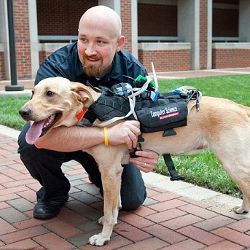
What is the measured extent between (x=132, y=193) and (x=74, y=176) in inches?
49.6

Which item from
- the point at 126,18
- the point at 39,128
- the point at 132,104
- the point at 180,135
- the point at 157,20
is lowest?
the point at 180,135

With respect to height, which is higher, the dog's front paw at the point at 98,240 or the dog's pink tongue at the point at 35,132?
the dog's pink tongue at the point at 35,132

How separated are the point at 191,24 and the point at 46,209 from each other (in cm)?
1789

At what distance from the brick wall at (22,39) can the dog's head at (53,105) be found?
12.9 metres

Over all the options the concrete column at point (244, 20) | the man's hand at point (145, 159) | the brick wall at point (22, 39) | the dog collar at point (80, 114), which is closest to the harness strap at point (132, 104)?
the dog collar at point (80, 114)

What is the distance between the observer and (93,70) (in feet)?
11.1

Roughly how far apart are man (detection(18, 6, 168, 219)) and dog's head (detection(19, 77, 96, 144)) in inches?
6.8

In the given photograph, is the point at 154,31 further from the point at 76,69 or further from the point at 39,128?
the point at 39,128

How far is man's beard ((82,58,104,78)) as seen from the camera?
3.34 meters

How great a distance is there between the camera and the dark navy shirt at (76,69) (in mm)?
3440

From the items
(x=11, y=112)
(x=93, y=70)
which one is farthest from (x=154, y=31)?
(x=93, y=70)

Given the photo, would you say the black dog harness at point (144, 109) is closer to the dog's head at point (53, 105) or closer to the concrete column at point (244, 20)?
the dog's head at point (53, 105)

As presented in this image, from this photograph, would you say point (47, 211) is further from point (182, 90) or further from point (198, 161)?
point (198, 161)

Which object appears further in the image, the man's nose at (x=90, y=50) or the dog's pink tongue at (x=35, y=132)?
the man's nose at (x=90, y=50)
